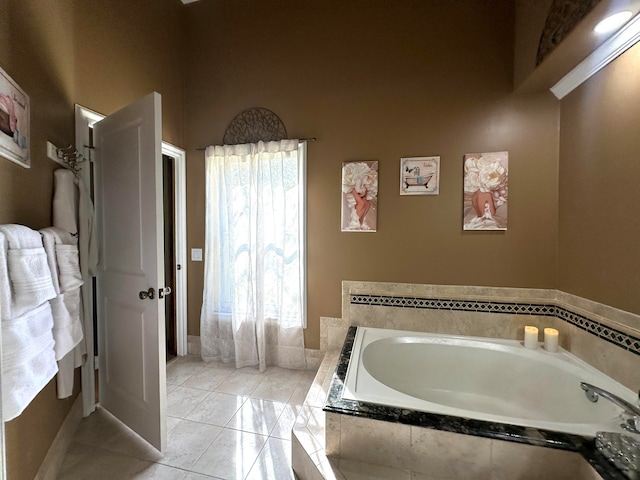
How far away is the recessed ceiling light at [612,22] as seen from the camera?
4.19 feet

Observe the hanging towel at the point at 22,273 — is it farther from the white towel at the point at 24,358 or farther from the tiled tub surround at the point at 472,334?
the tiled tub surround at the point at 472,334

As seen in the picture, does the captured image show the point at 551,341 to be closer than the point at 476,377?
Yes

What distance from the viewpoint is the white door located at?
146 cm

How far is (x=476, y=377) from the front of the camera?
1.88 m

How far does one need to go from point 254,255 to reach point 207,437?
1.32 m

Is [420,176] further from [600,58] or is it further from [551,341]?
[551,341]

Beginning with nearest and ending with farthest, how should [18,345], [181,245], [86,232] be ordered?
[18,345]
[86,232]
[181,245]

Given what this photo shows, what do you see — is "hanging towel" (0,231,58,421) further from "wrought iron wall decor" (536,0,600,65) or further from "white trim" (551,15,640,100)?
"white trim" (551,15,640,100)

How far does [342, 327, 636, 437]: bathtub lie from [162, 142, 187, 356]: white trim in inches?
69.7

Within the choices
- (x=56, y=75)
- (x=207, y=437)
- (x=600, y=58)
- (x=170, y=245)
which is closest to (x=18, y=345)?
(x=207, y=437)

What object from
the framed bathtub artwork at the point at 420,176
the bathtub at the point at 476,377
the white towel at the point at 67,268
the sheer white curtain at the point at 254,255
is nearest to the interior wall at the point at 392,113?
the framed bathtub artwork at the point at 420,176

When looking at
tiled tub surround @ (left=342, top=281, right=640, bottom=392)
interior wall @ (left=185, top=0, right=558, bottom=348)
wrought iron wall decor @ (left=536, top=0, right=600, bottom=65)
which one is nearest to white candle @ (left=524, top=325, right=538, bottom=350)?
tiled tub surround @ (left=342, top=281, right=640, bottom=392)

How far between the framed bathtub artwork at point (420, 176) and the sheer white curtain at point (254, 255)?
2.85 ft

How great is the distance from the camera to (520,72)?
1.87 meters
